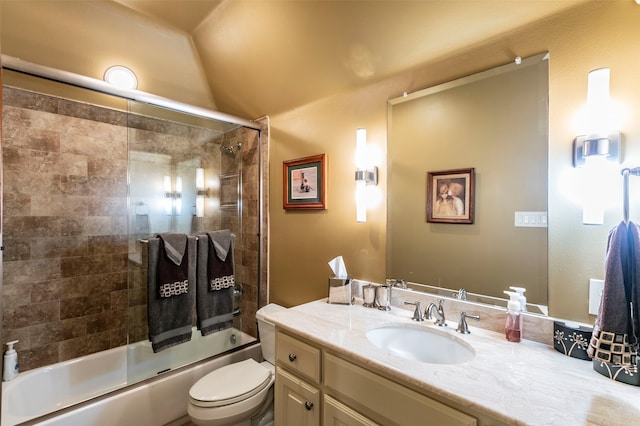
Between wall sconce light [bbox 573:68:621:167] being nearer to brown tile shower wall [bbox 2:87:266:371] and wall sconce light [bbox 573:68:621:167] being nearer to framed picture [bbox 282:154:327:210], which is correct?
framed picture [bbox 282:154:327:210]

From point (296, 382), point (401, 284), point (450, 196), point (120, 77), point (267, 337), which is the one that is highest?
point (120, 77)

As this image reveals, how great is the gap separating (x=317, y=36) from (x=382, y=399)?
5.84 feet

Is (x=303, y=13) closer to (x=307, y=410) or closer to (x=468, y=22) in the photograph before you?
(x=468, y=22)

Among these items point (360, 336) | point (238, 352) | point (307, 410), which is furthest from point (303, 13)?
point (238, 352)

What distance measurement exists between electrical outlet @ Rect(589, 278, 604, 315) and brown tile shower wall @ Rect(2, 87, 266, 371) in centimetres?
202

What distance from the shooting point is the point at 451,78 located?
1.40 metres

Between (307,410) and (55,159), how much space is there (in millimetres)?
2304

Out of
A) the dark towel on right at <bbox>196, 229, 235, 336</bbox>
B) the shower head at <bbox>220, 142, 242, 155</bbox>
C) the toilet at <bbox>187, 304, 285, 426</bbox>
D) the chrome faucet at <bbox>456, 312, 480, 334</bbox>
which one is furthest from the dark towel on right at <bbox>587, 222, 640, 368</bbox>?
the shower head at <bbox>220, 142, 242, 155</bbox>

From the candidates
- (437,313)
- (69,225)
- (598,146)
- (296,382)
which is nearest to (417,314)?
(437,313)

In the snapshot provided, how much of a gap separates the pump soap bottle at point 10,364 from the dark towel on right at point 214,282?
1.10 metres

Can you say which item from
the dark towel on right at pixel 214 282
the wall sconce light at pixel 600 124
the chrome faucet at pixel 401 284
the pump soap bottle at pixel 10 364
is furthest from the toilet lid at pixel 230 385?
the wall sconce light at pixel 600 124

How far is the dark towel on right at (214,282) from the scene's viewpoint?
1.96 meters

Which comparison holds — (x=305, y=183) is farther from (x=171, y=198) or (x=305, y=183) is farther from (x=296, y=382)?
(x=296, y=382)

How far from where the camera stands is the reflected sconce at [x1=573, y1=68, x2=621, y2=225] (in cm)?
98
